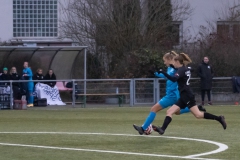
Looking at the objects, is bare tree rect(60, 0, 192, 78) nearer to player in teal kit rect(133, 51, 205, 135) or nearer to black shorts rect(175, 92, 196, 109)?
player in teal kit rect(133, 51, 205, 135)

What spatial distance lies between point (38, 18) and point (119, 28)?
796 cm

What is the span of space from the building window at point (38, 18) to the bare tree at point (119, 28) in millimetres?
3800

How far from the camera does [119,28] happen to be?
3378 cm

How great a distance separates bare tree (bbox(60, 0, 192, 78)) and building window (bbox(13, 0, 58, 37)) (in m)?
3.80

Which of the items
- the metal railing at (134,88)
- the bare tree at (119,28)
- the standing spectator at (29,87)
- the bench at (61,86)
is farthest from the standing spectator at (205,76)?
the standing spectator at (29,87)

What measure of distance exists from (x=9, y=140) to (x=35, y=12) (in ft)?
91.6

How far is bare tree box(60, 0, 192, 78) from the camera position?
1330 inches

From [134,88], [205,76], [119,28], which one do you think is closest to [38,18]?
[119,28]

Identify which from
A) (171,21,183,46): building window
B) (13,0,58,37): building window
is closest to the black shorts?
(171,21,183,46): building window

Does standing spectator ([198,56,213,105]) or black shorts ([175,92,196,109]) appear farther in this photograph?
standing spectator ([198,56,213,105])

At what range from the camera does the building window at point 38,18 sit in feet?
131

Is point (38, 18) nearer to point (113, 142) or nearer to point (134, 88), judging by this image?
point (134, 88)

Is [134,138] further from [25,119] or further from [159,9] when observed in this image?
[159,9]

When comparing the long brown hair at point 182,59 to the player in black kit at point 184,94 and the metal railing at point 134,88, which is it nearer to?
the player in black kit at point 184,94
